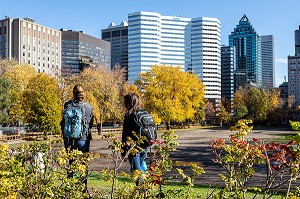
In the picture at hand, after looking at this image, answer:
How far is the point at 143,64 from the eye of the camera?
153750 millimetres

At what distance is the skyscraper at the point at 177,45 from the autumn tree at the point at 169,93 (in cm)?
10706

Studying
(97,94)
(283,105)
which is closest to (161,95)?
(97,94)

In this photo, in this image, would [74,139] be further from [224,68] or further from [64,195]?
[224,68]

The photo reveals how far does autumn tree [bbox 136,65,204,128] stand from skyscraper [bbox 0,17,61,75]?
5635 cm

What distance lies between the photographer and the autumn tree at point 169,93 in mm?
43500

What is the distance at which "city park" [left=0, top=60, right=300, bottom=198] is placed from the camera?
137 inches

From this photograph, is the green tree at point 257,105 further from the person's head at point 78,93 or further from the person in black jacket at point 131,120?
the person in black jacket at point 131,120

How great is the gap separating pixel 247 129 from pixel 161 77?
40799 millimetres

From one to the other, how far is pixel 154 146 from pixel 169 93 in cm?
4050

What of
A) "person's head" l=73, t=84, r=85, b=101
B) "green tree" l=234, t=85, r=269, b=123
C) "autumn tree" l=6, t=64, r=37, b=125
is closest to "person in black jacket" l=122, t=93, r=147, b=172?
"person's head" l=73, t=84, r=85, b=101

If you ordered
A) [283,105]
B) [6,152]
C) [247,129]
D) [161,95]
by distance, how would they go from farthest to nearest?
[283,105] < [161,95] < [247,129] < [6,152]

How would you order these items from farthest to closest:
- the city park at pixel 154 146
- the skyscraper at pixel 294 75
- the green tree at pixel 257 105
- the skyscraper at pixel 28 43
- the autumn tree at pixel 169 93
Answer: the skyscraper at pixel 294 75 → the skyscraper at pixel 28 43 → the green tree at pixel 257 105 → the autumn tree at pixel 169 93 → the city park at pixel 154 146

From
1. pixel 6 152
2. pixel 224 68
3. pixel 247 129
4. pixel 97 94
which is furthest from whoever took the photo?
pixel 224 68

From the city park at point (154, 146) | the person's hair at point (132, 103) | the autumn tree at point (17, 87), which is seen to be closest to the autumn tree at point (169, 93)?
→ the city park at point (154, 146)
